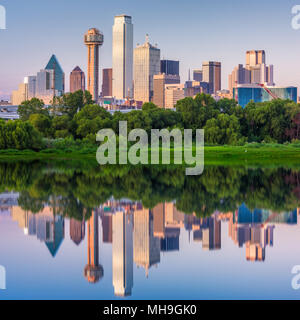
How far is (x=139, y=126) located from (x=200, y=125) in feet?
26.0

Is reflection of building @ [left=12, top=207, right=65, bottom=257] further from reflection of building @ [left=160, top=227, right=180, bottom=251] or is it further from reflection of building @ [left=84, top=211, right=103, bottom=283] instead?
reflection of building @ [left=160, top=227, right=180, bottom=251]

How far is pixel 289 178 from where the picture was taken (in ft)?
90.3

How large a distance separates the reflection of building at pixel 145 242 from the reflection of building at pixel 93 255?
0.74 m

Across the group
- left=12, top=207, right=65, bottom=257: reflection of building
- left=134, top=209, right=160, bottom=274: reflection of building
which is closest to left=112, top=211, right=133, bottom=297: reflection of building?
A: left=134, top=209, right=160, bottom=274: reflection of building

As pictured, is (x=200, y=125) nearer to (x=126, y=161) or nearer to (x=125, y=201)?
(x=126, y=161)

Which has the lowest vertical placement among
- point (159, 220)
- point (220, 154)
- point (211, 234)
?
point (211, 234)

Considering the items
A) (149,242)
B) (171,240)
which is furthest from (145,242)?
(171,240)

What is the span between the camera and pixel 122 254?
1144cm

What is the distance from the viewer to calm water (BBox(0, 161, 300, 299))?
9523 mm

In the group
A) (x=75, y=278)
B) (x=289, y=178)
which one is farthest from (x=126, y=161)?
(x=75, y=278)

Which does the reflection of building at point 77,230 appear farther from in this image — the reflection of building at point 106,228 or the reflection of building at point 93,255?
the reflection of building at point 106,228

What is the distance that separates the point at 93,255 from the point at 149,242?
1.69 meters

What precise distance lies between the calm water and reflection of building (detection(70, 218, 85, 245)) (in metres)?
0.02

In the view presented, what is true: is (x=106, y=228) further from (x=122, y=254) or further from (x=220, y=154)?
(x=220, y=154)
